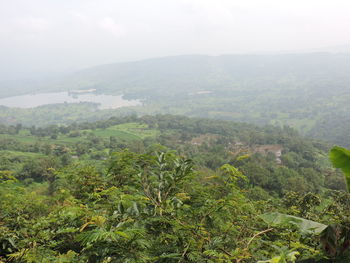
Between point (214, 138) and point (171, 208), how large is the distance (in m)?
73.5

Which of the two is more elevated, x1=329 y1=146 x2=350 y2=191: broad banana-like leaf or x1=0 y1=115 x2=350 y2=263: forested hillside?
x1=329 y1=146 x2=350 y2=191: broad banana-like leaf

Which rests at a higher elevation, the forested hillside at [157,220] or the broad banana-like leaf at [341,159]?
the broad banana-like leaf at [341,159]

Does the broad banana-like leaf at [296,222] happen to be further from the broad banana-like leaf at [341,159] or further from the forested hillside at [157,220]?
the broad banana-like leaf at [341,159]

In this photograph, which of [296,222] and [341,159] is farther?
[296,222]

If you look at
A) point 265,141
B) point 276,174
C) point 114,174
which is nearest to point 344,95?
point 265,141

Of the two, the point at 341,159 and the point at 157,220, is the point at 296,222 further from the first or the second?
the point at 157,220

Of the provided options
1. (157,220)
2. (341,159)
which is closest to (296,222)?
(341,159)

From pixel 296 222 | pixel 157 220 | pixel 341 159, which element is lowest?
pixel 157 220

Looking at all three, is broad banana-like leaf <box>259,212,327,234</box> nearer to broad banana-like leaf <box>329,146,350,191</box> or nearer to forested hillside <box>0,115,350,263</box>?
forested hillside <box>0,115,350,263</box>

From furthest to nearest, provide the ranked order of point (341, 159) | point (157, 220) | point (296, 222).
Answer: point (157, 220), point (296, 222), point (341, 159)

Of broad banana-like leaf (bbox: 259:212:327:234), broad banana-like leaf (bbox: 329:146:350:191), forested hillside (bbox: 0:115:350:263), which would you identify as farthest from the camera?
forested hillside (bbox: 0:115:350:263)

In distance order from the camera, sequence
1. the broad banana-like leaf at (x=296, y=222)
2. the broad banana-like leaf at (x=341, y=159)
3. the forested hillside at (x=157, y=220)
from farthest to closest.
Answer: the forested hillside at (x=157, y=220)
the broad banana-like leaf at (x=296, y=222)
the broad banana-like leaf at (x=341, y=159)

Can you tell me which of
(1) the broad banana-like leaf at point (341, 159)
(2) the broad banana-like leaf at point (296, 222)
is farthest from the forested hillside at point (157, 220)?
(1) the broad banana-like leaf at point (341, 159)

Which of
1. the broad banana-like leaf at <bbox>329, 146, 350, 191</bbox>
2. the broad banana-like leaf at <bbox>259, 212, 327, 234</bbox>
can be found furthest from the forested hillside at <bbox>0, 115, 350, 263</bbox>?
the broad banana-like leaf at <bbox>329, 146, 350, 191</bbox>
